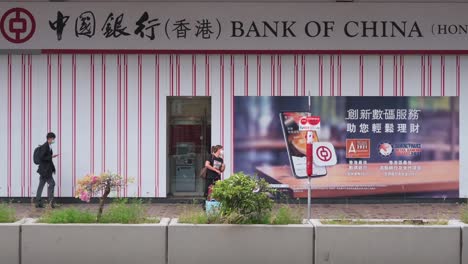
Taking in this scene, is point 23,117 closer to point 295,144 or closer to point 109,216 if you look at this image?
point 295,144

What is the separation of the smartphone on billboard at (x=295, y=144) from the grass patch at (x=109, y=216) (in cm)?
648

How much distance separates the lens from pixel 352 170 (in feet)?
47.2

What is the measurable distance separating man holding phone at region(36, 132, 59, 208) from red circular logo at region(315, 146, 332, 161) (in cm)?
623

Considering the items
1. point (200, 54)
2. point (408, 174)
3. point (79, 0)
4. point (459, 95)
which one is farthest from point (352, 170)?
point (79, 0)

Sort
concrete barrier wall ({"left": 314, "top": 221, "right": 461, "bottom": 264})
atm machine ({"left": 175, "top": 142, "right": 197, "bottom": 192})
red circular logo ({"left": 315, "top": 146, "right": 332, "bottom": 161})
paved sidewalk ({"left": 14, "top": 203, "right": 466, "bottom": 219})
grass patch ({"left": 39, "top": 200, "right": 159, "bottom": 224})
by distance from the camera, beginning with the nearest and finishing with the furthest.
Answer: concrete barrier wall ({"left": 314, "top": 221, "right": 461, "bottom": 264}), grass patch ({"left": 39, "top": 200, "right": 159, "bottom": 224}), paved sidewalk ({"left": 14, "top": 203, "right": 466, "bottom": 219}), red circular logo ({"left": 315, "top": 146, "right": 332, "bottom": 161}), atm machine ({"left": 175, "top": 142, "right": 197, "bottom": 192})

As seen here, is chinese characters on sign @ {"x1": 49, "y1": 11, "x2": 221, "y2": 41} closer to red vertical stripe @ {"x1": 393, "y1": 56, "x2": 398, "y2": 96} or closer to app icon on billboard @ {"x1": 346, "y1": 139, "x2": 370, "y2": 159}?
app icon on billboard @ {"x1": 346, "y1": 139, "x2": 370, "y2": 159}

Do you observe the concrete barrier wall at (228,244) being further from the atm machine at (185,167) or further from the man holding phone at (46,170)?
the atm machine at (185,167)

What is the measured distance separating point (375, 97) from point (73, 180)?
24.9 ft

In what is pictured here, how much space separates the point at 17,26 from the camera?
558 inches

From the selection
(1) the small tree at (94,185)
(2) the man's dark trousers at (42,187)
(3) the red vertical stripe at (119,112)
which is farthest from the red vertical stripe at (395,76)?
(2) the man's dark trousers at (42,187)

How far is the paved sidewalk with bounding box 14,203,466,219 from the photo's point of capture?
489 inches

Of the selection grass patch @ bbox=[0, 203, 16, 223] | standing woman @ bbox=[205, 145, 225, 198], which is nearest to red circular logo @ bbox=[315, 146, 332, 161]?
standing woman @ bbox=[205, 145, 225, 198]

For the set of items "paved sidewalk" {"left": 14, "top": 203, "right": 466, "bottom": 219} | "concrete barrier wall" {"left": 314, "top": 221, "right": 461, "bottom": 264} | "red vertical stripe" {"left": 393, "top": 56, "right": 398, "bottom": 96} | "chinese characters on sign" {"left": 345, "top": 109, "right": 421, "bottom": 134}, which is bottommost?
"paved sidewalk" {"left": 14, "top": 203, "right": 466, "bottom": 219}

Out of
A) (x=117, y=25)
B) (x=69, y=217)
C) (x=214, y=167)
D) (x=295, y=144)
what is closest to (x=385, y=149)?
(x=295, y=144)
